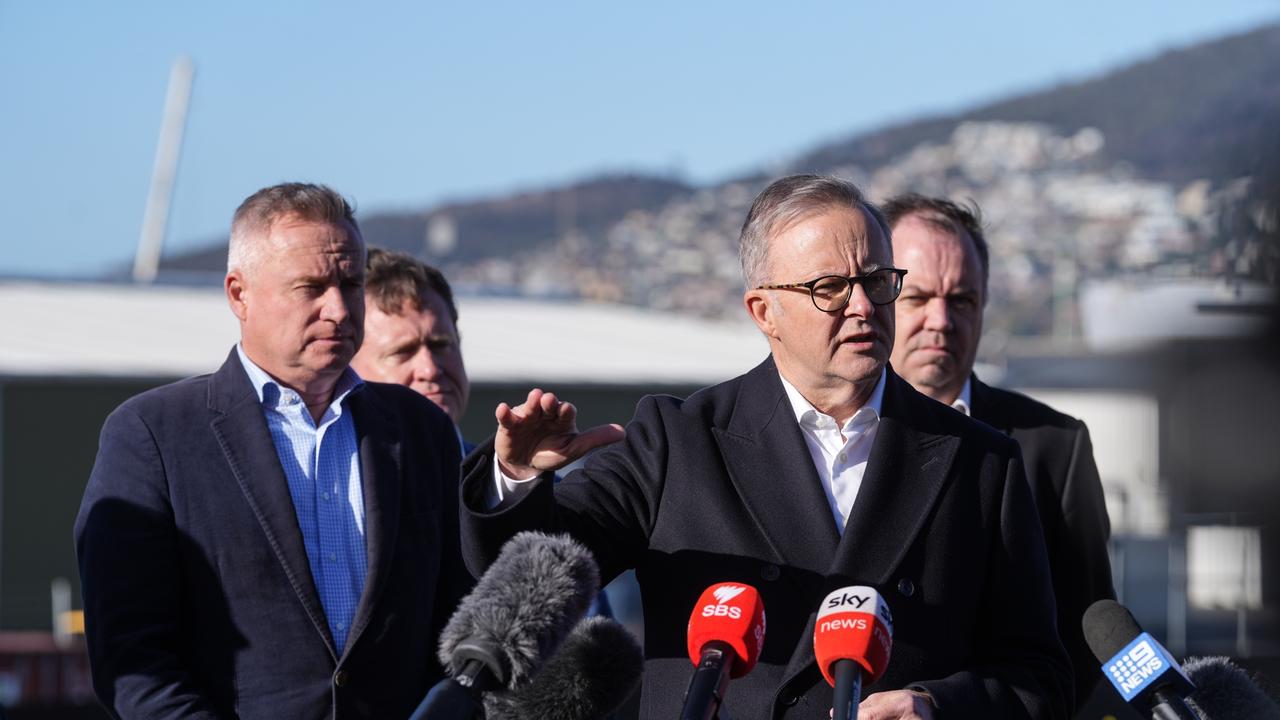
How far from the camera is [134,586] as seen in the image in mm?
4059

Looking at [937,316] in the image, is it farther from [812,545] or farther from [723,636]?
[723,636]

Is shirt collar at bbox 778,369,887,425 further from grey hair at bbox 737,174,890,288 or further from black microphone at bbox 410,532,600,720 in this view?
black microphone at bbox 410,532,600,720

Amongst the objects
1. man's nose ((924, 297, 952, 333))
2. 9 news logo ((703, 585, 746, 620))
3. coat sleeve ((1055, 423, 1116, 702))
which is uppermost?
man's nose ((924, 297, 952, 333))

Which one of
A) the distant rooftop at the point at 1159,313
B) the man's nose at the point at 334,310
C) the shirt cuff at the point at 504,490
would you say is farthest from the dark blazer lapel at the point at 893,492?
the distant rooftop at the point at 1159,313

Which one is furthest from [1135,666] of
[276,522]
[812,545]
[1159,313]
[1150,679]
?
[1159,313]

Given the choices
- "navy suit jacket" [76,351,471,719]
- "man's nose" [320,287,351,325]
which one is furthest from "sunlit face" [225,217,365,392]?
"navy suit jacket" [76,351,471,719]

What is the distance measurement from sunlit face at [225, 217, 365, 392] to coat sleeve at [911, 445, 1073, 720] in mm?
1763

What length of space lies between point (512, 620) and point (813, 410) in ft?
3.61

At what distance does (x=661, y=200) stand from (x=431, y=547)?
85.4 m

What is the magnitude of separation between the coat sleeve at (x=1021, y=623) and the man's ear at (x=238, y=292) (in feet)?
6.70

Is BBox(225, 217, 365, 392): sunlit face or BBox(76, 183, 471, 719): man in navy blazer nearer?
BBox(76, 183, 471, 719): man in navy blazer

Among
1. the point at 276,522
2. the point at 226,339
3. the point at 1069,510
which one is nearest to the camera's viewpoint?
the point at 276,522

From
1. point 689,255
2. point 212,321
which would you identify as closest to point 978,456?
point 212,321

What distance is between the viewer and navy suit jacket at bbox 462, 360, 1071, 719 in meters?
3.46
